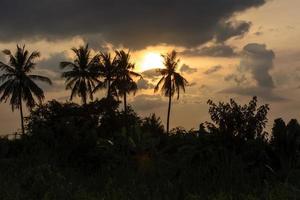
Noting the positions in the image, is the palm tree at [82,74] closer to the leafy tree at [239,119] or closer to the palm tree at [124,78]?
the palm tree at [124,78]

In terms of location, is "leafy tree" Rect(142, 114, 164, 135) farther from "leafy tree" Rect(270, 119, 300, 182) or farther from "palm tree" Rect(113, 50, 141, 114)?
"leafy tree" Rect(270, 119, 300, 182)

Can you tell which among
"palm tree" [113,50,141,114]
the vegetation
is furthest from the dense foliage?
"palm tree" [113,50,141,114]

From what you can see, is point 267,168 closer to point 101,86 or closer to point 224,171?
point 224,171

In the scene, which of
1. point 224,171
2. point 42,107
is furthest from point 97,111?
point 224,171

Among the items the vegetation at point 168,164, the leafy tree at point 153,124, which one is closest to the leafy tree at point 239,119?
the vegetation at point 168,164

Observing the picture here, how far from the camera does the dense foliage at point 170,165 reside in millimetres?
14320

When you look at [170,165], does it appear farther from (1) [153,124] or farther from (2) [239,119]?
(1) [153,124]

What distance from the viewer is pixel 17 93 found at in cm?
6294

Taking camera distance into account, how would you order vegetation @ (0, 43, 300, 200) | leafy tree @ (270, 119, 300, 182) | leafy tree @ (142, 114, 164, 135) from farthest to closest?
1. leafy tree @ (142, 114, 164, 135)
2. leafy tree @ (270, 119, 300, 182)
3. vegetation @ (0, 43, 300, 200)

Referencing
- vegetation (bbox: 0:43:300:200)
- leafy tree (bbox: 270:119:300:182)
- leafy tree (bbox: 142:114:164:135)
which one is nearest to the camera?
vegetation (bbox: 0:43:300:200)

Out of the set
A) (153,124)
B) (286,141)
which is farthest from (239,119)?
(153,124)

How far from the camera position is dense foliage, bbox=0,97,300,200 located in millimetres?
14320

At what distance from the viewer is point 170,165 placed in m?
19.1

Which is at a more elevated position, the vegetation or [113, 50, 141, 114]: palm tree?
[113, 50, 141, 114]: palm tree
